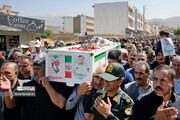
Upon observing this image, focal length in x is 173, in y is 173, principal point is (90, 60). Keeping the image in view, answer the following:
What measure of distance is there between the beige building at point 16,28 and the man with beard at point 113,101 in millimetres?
11618

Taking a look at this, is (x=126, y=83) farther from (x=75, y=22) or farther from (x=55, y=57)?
(x=75, y=22)

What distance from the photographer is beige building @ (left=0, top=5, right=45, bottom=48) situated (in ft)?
39.9

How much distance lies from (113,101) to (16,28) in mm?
12557

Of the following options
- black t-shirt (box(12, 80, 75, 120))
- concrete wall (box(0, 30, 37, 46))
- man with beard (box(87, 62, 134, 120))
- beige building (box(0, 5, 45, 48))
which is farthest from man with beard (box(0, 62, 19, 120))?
concrete wall (box(0, 30, 37, 46))

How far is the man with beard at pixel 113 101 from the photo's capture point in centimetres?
200

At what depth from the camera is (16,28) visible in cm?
1291

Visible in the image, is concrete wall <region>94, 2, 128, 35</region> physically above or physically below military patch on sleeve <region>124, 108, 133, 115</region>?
above

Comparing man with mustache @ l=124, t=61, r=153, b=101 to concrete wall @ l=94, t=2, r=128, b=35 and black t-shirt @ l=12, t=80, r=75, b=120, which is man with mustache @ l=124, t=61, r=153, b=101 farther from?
concrete wall @ l=94, t=2, r=128, b=35

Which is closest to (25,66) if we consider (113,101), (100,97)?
(100,97)

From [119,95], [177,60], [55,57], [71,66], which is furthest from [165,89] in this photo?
[177,60]

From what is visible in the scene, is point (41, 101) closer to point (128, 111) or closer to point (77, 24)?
point (128, 111)

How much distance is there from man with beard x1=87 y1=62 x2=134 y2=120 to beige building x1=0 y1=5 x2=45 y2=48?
1162 cm

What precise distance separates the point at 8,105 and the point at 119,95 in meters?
1.76

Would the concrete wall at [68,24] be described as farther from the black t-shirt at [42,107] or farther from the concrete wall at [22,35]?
the black t-shirt at [42,107]
